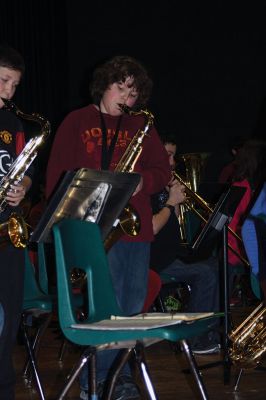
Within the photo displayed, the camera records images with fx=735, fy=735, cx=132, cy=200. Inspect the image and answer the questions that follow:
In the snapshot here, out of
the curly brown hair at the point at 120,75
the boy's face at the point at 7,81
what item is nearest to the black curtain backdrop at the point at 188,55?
the curly brown hair at the point at 120,75

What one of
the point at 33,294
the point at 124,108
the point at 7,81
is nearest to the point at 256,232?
the point at 124,108

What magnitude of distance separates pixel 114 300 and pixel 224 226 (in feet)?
4.12

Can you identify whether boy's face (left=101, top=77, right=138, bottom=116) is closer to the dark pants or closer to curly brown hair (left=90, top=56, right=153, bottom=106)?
curly brown hair (left=90, top=56, right=153, bottom=106)

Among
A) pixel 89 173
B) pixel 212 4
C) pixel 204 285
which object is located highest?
pixel 212 4

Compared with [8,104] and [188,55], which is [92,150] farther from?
[188,55]

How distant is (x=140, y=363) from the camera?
9.04 ft

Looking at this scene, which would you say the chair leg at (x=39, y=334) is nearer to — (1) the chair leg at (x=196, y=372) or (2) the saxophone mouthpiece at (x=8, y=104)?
(2) the saxophone mouthpiece at (x=8, y=104)

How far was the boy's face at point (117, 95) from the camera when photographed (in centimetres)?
373

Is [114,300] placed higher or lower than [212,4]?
lower

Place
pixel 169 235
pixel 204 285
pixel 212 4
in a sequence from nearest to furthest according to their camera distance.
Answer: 1. pixel 169 235
2. pixel 204 285
3. pixel 212 4

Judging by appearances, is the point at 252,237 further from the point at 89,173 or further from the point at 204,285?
the point at 204,285

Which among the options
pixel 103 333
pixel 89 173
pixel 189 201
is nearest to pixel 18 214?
pixel 89 173

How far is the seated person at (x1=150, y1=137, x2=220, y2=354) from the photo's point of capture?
15.6 feet

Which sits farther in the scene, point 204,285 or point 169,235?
point 204,285
